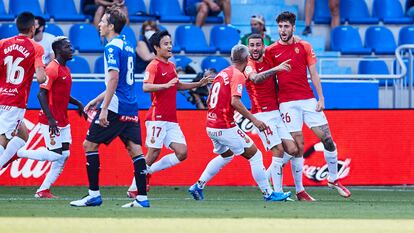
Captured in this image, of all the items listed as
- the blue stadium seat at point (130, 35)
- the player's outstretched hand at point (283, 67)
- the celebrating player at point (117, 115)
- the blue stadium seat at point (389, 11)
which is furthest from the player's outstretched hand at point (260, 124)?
the blue stadium seat at point (389, 11)

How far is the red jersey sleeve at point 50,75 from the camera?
15.2 meters

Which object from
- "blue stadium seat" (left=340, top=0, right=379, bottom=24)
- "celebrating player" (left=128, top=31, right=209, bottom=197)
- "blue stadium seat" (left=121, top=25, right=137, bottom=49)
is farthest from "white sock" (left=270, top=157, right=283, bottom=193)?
"blue stadium seat" (left=340, top=0, right=379, bottom=24)

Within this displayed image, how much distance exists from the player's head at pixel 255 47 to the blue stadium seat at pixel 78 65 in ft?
21.6

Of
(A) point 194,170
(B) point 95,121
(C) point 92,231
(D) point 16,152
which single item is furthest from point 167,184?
(C) point 92,231

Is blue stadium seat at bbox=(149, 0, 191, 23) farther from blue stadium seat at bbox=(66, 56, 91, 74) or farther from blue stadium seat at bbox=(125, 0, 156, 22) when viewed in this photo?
blue stadium seat at bbox=(66, 56, 91, 74)

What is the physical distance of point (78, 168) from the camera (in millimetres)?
18141

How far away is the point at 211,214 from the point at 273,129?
10.9ft

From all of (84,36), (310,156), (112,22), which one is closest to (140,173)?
(112,22)

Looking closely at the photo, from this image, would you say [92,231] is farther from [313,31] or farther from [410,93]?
[313,31]

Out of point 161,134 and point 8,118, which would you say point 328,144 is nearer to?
point 161,134

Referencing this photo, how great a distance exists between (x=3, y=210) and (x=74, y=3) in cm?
1109

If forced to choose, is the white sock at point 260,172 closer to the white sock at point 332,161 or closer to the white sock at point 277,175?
the white sock at point 277,175

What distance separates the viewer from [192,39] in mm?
22484

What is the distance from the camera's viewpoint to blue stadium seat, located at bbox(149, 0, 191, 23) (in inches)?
902
